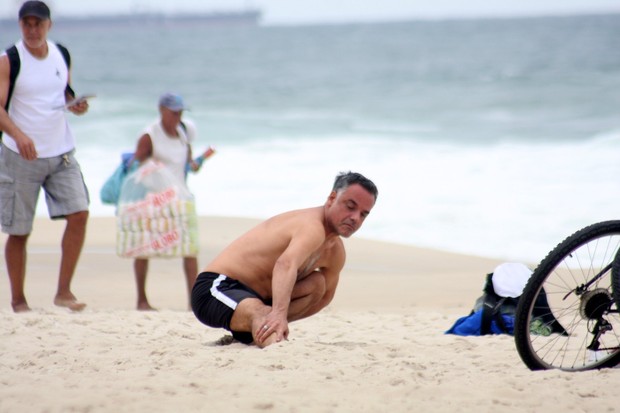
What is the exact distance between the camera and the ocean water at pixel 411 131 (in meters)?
11.5

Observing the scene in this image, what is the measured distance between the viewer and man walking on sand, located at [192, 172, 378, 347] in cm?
431

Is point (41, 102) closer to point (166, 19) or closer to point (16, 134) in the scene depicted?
point (16, 134)

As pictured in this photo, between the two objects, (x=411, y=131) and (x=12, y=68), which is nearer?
(x=12, y=68)

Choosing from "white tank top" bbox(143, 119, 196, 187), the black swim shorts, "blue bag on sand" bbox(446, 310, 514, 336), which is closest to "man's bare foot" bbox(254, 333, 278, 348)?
the black swim shorts

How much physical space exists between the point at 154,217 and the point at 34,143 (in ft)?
3.98

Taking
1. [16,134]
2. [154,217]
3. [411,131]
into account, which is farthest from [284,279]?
[411,131]

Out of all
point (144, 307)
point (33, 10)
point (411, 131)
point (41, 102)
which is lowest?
point (144, 307)

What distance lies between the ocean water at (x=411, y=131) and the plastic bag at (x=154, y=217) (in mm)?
3814

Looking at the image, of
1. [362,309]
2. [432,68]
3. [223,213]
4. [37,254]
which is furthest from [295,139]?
[432,68]

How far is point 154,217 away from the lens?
6602mm

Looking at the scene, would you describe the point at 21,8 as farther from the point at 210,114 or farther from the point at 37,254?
the point at 210,114

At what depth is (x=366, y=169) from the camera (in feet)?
52.2

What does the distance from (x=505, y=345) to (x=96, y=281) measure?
169 inches

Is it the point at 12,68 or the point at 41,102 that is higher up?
the point at 12,68
